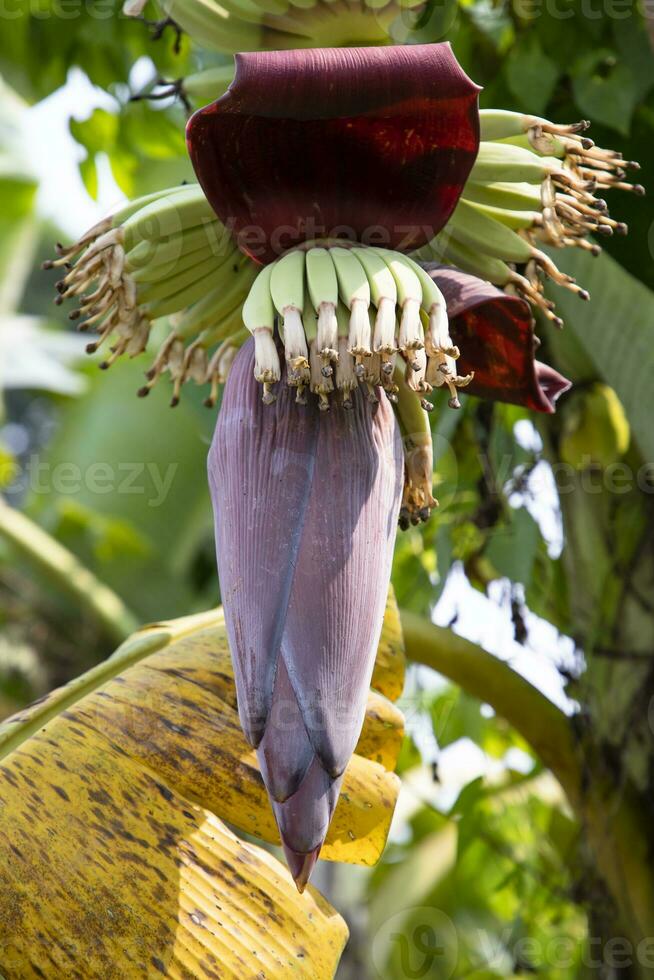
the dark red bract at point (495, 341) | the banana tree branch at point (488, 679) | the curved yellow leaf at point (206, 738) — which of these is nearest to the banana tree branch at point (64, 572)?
the banana tree branch at point (488, 679)

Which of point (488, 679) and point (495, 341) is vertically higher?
point (495, 341)

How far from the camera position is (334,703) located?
1.55 feet

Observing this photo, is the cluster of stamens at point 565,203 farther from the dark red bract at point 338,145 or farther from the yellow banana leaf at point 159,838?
the yellow banana leaf at point 159,838

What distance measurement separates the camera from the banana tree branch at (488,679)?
988 millimetres

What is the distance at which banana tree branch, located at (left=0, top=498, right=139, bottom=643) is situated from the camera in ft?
6.17

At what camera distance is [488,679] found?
0.99 meters

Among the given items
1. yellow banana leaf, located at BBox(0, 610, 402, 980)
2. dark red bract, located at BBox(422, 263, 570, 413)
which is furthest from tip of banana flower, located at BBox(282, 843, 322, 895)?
dark red bract, located at BBox(422, 263, 570, 413)

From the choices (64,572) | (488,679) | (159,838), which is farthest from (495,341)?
(64,572)

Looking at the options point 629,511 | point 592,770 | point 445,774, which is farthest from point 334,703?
point 445,774

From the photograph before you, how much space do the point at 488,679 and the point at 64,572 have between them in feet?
3.94


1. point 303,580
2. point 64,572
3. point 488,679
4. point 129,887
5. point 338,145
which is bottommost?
point 64,572

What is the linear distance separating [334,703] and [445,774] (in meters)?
1.59

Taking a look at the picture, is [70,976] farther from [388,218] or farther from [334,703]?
[388,218]

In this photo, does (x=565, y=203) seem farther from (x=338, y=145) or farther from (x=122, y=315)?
(x=122, y=315)
